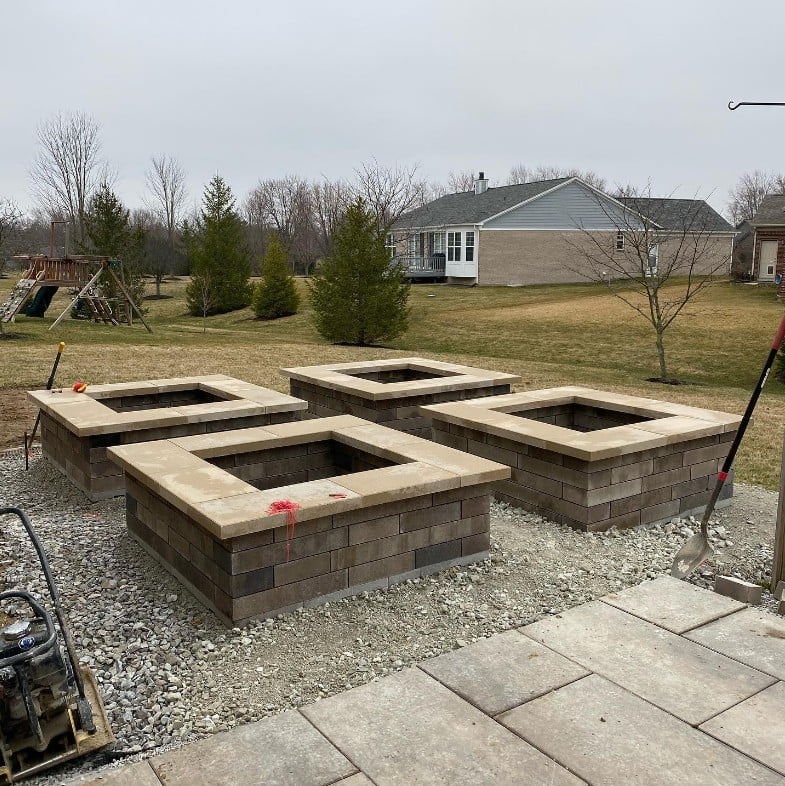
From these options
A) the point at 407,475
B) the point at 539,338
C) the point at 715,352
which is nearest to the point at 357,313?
the point at 539,338

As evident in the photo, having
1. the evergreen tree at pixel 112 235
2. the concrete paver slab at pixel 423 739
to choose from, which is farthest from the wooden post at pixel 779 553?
the evergreen tree at pixel 112 235

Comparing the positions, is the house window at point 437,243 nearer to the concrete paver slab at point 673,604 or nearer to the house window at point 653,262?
the house window at point 653,262

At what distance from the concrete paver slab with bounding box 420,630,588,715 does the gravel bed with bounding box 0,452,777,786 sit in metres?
0.14

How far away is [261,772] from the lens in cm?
294

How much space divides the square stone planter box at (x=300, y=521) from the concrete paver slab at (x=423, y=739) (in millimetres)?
924

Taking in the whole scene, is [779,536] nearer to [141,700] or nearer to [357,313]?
[141,700]

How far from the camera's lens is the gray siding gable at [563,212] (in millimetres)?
38531

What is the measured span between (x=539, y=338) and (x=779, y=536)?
18.3m

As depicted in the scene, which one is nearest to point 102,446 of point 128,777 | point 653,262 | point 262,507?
point 262,507

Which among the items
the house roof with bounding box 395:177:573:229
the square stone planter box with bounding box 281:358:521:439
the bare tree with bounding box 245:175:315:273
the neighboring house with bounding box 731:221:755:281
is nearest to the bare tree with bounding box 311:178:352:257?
the bare tree with bounding box 245:175:315:273

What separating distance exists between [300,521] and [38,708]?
1.59m

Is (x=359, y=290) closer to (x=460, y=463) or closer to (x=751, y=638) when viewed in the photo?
(x=460, y=463)

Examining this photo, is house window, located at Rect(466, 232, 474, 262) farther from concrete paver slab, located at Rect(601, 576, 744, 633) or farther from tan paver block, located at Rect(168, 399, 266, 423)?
concrete paver slab, located at Rect(601, 576, 744, 633)

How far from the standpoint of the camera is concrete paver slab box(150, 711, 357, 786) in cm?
290
